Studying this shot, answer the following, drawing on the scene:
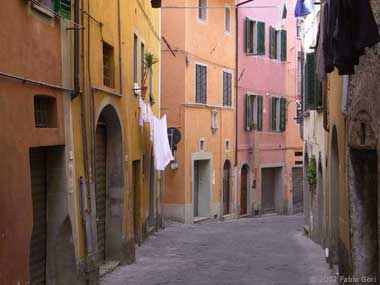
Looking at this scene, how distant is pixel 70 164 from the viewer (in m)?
10.7

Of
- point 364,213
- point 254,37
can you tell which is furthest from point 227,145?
point 364,213

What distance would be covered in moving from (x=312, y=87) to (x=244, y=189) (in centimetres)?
1424

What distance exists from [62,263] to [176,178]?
50.3 ft

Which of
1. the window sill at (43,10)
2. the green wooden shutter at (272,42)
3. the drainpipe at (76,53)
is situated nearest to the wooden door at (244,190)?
the green wooden shutter at (272,42)

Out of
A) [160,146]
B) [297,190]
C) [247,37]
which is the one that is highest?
[247,37]

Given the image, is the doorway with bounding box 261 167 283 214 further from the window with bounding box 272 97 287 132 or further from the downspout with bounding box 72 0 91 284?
the downspout with bounding box 72 0 91 284

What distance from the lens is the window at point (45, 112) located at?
32.1ft

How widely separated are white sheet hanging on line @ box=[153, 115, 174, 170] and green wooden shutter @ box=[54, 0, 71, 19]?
8.68 meters

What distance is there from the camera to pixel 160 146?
1930cm

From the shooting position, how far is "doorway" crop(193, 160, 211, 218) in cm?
2781

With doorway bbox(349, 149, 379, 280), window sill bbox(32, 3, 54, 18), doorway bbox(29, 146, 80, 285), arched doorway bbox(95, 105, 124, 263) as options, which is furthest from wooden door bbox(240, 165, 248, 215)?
window sill bbox(32, 3, 54, 18)

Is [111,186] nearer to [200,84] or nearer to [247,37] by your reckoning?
[200,84]

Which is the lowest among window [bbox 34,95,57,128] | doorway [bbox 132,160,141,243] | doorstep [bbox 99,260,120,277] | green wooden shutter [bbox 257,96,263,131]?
doorstep [bbox 99,260,120,277]

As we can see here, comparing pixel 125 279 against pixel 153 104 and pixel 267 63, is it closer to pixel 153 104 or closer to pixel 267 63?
pixel 153 104
